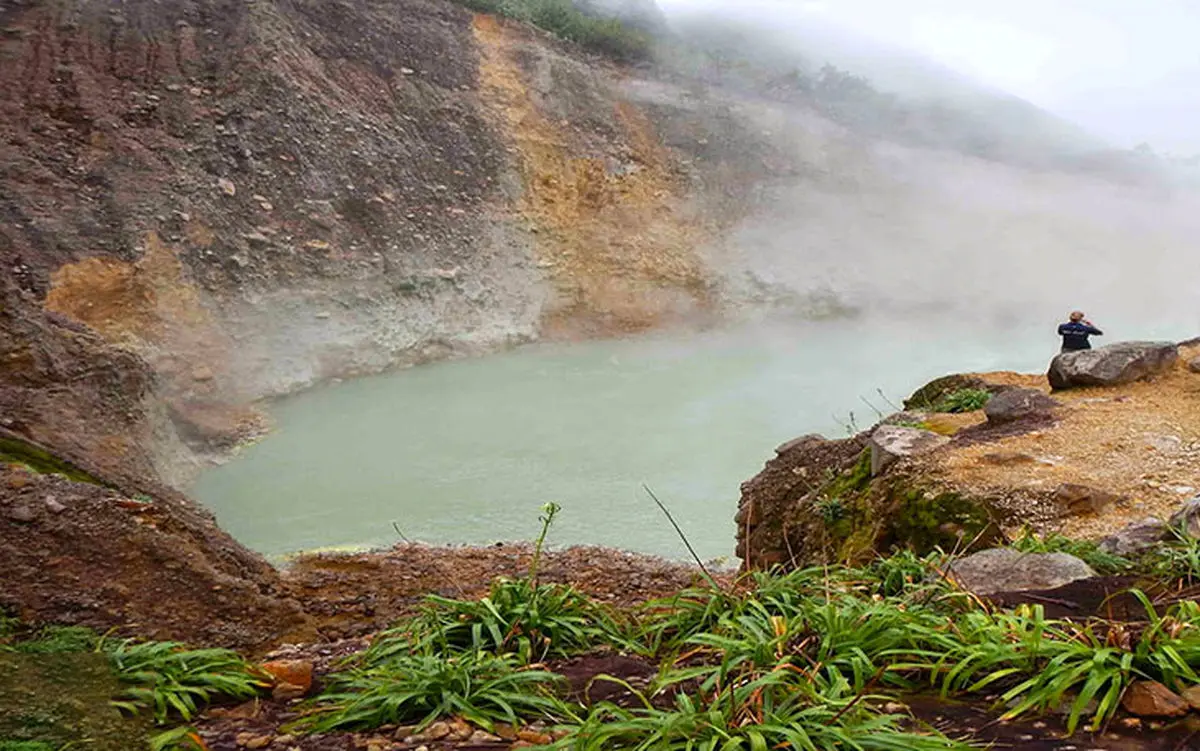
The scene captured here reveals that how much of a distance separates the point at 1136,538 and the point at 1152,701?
2.16m

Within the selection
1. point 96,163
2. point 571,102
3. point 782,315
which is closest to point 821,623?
point 96,163

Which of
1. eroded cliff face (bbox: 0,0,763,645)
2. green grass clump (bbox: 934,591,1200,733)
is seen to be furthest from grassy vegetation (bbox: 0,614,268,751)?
eroded cliff face (bbox: 0,0,763,645)

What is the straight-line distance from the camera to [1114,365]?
314 inches

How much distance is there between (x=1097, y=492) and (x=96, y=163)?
1784 centimetres

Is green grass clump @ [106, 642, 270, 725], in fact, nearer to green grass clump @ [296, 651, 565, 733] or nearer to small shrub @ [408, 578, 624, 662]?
green grass clump @ [296, 651, 565, 733]

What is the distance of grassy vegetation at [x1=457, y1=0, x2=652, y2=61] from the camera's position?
27.1 meters

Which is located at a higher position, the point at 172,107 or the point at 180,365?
the point at 172,107

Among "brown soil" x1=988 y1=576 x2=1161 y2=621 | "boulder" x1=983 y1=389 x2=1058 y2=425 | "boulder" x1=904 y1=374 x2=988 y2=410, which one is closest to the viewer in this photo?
"brown soil" x1=988 y1=576 x2=1161 y2=621

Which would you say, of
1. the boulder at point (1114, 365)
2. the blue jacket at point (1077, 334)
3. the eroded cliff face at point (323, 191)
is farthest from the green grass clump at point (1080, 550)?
the eroded cliff face at point (323, 191)

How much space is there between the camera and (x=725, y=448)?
12.7 meters

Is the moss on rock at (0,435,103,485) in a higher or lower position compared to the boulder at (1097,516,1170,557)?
lower

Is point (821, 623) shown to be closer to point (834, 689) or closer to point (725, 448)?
point (834, 689)

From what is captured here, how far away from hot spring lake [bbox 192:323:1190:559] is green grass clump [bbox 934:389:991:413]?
7.48 feet

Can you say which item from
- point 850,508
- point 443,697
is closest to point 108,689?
point 443,697
